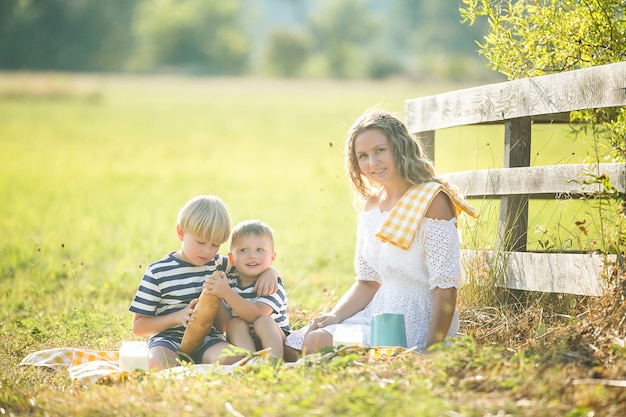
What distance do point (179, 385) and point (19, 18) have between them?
7288 cm

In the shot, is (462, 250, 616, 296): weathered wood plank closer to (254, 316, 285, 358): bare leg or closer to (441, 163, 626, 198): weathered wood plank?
(441, 163, 626, 198): weathered wood plank

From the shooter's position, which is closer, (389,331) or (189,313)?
(389,331)

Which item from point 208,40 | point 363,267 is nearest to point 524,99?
point 363,267

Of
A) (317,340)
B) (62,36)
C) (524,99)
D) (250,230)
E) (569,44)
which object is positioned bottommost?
(317,340)

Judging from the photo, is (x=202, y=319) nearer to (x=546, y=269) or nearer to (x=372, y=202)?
(x=372, y=202)

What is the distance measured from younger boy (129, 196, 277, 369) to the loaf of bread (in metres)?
0.12

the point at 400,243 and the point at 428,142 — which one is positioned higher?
the point at 428,142

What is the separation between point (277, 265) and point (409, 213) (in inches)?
211

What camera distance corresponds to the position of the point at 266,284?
4.68 meters

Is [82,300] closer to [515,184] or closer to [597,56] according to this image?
[515,184]

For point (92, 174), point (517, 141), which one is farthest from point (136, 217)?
point (517, 141)

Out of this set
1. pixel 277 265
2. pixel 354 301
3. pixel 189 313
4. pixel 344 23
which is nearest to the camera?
pixel 189 313

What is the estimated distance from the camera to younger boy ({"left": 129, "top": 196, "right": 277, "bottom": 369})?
4.62 metres

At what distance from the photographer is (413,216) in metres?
4.41
